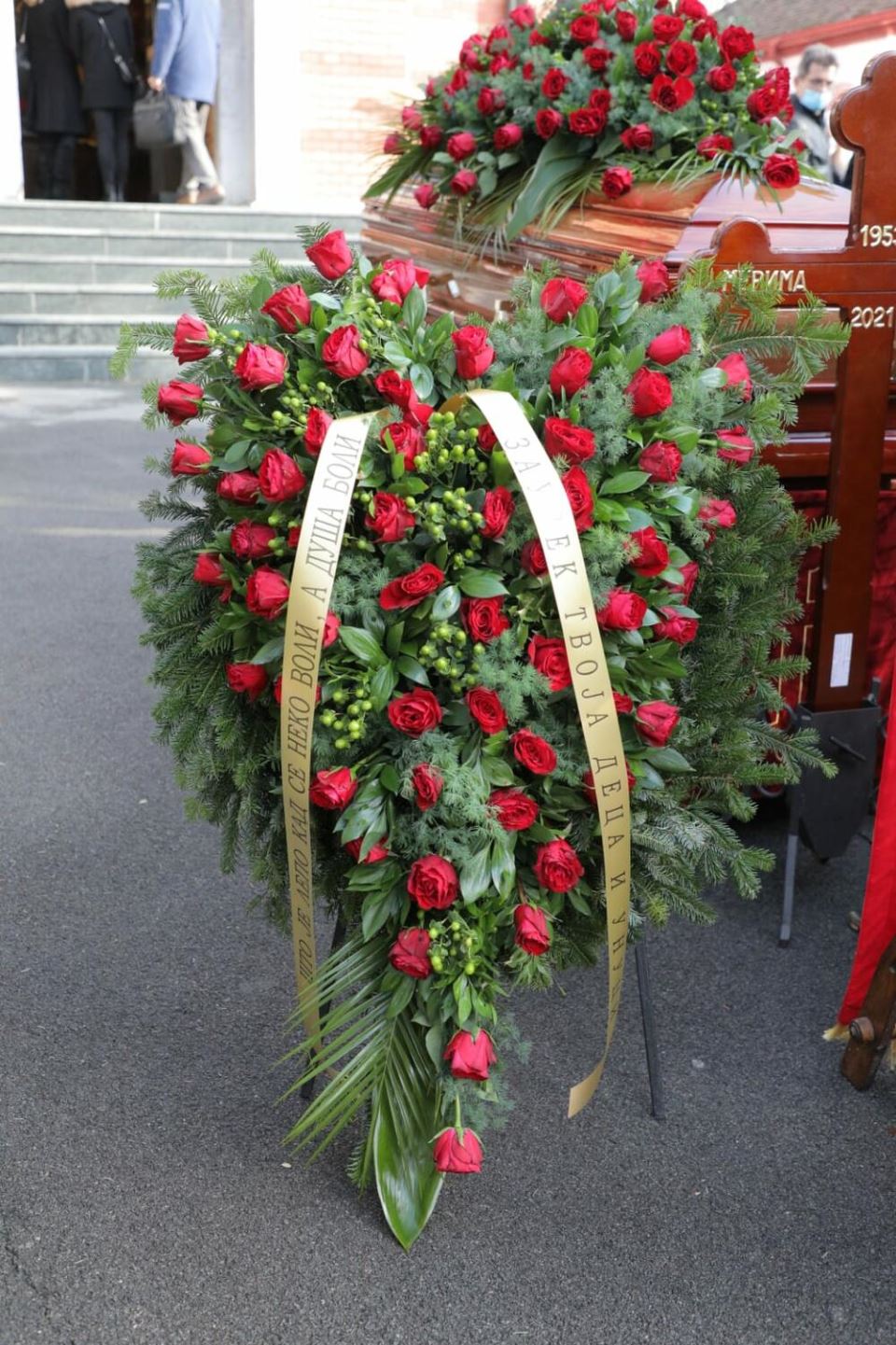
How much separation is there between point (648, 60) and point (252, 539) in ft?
6.80

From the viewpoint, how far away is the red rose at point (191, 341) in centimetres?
217

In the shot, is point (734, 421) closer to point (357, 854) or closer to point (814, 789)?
point (357, 854)

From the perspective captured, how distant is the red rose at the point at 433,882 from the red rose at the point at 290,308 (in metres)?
0.85

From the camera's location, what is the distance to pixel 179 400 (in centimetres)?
212

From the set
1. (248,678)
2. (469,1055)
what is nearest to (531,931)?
(469,1055)

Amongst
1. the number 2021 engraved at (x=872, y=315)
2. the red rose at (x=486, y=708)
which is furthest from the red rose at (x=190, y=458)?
the number 2021 engraved at (x=872, y=315)

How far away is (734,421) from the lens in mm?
2277

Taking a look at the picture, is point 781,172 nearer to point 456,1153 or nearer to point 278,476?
point 278,476

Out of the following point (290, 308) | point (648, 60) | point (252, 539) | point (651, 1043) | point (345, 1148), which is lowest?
point (345, 1148)

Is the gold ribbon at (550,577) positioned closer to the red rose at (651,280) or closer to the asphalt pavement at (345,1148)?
the red rose at (651,280)

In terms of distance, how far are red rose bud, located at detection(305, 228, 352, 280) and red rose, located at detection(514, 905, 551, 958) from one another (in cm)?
106

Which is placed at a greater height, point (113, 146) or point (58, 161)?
point (113, 146)

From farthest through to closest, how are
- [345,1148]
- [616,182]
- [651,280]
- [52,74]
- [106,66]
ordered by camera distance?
[52,74] → [106,66] → [616,182] → [345,1148] → [651,280]

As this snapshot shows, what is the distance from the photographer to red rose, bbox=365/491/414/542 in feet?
6.50
